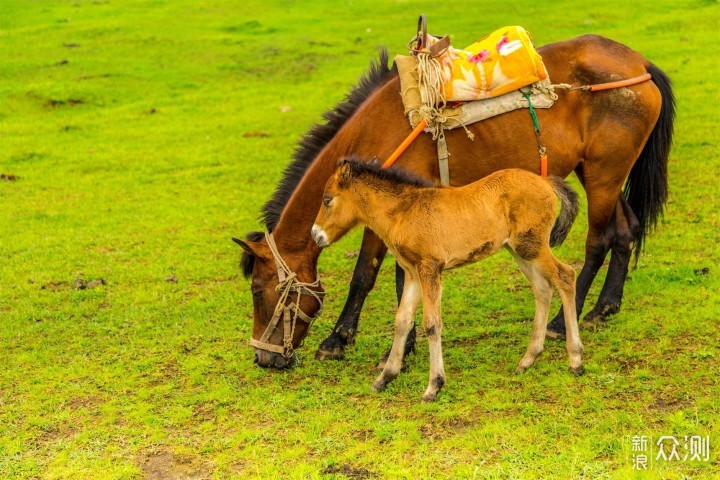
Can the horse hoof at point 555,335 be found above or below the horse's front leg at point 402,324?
below

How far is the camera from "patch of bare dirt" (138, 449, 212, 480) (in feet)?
16.2

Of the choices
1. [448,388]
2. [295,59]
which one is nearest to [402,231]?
[448,388]

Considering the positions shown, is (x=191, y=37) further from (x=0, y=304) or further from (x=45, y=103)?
(x=0, y=304)

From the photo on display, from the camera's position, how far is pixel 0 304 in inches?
331

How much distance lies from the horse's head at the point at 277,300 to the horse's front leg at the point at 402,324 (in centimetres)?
81

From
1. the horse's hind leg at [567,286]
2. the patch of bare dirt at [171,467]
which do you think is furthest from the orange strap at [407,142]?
the patch of bare dirt at [171,467]

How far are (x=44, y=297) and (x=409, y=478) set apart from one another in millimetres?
5469

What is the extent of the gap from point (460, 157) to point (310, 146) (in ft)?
4.15

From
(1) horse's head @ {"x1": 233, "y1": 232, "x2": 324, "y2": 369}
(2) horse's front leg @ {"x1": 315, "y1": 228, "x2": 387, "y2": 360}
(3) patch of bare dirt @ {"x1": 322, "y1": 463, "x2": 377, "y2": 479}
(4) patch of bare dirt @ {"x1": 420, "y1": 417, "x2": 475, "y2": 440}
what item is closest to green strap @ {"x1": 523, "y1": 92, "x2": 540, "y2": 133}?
(2) horse's front leg @ {"x1": 315, "y1": 228, "x2": 387, "y2": 360}

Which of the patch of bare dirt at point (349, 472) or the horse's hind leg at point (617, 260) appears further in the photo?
the horse's hind leg at point (617, 260)

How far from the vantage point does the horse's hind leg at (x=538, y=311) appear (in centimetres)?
597

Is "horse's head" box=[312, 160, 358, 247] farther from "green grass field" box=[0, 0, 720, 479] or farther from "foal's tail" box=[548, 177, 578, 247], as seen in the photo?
"foal's tail" box=[548, 177, 578, 247]

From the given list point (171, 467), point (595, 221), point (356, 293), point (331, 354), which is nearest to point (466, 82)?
point (595, 221)

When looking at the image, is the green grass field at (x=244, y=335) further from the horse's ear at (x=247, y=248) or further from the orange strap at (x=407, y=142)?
the orange strap at (x=407, y=142)
